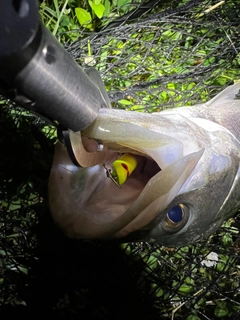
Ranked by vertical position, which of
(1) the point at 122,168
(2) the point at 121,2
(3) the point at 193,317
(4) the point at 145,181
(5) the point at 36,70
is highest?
(5) the point at 36,70

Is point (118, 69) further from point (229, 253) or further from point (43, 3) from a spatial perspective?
point (229, 253)

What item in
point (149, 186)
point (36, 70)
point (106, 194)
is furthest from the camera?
point (106, 194)

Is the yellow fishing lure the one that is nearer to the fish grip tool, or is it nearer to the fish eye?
the fish eye

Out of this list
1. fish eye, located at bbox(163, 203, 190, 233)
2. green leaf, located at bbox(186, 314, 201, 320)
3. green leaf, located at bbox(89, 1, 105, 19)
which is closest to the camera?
fish eye, located at bbox(163, 203, 190, 233)

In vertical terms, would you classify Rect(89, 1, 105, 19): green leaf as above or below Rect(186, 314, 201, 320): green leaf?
above

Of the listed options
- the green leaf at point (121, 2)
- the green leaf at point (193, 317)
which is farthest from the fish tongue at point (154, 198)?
the green leaf at point (121, 2)

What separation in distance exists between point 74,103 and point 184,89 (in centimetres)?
191

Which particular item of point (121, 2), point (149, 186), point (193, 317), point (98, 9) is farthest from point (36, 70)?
point (121, 2)

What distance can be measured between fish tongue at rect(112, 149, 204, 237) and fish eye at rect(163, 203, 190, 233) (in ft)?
0.28

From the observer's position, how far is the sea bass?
1386 millimetres

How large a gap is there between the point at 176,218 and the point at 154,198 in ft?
0.60

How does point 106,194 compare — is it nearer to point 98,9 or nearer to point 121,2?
point 98,9

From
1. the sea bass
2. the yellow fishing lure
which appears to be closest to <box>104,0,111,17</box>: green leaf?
the sea bass

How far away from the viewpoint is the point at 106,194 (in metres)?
1.53
